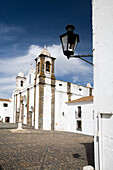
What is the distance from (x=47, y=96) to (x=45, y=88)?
1.06 meters

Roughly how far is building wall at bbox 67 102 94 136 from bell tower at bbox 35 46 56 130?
220 cm

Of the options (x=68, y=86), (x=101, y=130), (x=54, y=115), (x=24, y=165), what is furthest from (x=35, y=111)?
(x=101, y=130)

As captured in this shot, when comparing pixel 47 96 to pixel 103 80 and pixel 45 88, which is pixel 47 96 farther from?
pixel 103 80

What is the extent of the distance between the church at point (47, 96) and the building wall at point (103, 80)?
1465 centimetres

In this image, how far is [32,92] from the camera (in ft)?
66.8

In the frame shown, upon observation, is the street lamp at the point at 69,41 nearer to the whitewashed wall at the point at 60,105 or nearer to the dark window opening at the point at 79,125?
the dark window opening at the point at 79,125

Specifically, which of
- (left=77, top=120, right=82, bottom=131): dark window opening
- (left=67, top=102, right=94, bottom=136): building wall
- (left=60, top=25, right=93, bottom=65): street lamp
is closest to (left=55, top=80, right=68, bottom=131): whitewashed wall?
(left=67, top=102, right=94, bottom=136): building wall

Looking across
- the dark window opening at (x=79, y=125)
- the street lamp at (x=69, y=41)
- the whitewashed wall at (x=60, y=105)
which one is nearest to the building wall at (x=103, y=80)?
the street lamp at (x=69, y=41)

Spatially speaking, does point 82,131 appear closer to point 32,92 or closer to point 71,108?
point 71,108

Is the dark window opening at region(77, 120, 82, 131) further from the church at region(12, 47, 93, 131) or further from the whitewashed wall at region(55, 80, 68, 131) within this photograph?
the whitewashed wall at region(55, 80, 68, 131)

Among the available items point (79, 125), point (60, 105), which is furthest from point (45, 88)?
point (79, 125)

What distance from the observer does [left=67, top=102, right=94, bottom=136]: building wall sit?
15.4 m

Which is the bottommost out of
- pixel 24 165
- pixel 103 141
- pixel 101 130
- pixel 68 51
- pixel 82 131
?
pixel 82 131

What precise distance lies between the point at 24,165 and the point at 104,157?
2.74m
